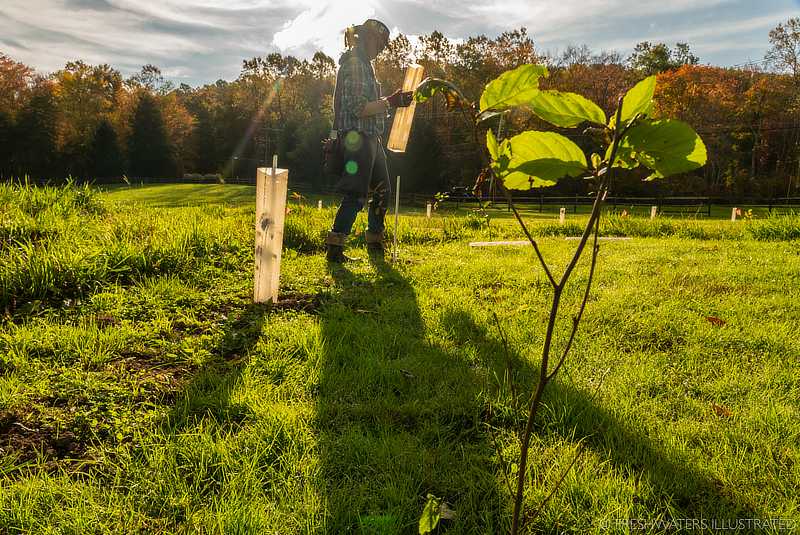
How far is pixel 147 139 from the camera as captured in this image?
5044 centimetres

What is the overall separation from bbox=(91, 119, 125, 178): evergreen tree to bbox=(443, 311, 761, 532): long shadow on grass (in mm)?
54280

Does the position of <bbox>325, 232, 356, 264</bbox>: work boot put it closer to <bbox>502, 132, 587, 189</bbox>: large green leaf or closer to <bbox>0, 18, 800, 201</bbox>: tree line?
<bbox>502, 132, 587, 189</bbox>: large green leaf

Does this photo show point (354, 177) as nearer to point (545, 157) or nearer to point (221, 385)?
point (221, 385)

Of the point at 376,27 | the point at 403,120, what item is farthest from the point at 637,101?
the point at 403,120

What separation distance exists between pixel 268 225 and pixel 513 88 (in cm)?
287

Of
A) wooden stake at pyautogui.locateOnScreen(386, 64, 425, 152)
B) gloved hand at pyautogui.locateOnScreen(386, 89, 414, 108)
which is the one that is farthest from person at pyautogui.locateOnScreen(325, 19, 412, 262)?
gloved hand at pyautogui.locateOnScreen(386, 89, 414, 108)

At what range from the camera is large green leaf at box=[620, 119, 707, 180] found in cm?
72

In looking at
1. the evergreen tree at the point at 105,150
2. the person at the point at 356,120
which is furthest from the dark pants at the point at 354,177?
the evergreen tree at the point at 105,150

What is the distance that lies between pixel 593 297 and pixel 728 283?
4.34ft

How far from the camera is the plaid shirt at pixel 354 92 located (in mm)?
5086

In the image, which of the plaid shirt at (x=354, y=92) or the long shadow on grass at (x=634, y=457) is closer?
the long shadow on grass at (x=634, y=457)

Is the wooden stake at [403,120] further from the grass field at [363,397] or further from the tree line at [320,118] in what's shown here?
the tree line at [320,118]

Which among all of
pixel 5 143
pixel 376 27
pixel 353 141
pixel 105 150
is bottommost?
pixel 353 141

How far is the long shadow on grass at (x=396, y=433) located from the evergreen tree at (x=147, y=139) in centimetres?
5435
